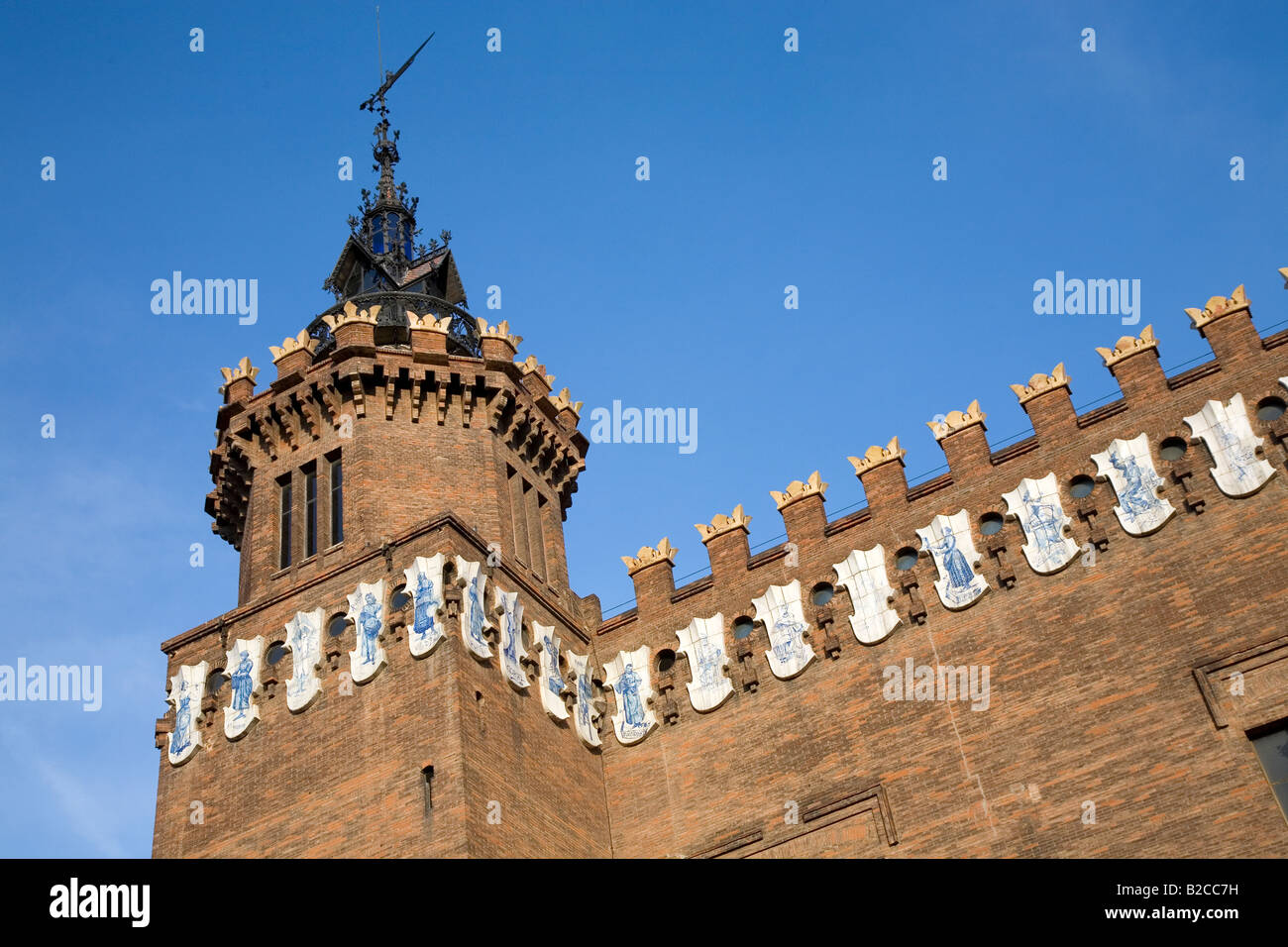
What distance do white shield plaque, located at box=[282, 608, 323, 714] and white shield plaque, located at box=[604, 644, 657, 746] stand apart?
5913 millimetres

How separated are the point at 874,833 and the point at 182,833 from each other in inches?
494

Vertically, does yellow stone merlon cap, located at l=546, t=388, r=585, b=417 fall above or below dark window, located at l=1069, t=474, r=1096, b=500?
above

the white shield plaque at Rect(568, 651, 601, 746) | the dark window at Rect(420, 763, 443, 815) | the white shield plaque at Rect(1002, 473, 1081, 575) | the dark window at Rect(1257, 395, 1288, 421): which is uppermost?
the dark window at Rect(1257, 395, 1288, 421)

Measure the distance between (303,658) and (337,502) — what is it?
13.7 feet

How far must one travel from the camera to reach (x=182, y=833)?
2866 centimetres

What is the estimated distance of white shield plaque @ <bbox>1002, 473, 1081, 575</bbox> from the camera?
28.2m

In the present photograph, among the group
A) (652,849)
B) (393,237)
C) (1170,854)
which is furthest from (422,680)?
(393,237)

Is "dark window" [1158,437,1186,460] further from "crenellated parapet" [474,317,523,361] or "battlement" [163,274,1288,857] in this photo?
"crenellated parapet" [474,317,523,361]

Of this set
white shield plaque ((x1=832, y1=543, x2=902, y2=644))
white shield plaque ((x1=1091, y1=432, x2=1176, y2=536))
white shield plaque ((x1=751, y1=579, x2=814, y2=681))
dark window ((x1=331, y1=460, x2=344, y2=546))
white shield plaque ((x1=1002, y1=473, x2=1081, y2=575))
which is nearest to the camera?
white shield plaque ((x1=1091, y1=432, x2=1176, y2=536))

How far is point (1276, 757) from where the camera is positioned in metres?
24.7

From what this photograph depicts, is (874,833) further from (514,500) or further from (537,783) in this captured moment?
(514,500)

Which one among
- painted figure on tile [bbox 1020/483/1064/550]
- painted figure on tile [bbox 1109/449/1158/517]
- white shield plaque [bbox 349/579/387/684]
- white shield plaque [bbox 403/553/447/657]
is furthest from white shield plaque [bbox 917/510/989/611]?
white shield plaque [bbox 349/579/387/684]

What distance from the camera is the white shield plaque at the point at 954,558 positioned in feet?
94.2

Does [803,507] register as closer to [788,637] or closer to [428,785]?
[788,637]
